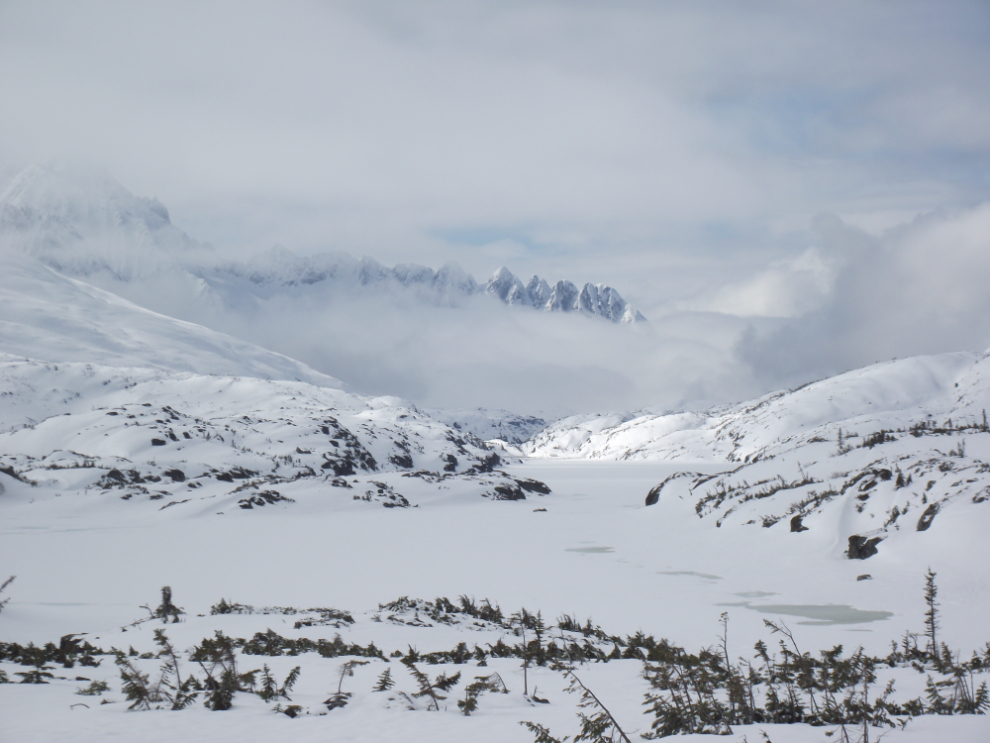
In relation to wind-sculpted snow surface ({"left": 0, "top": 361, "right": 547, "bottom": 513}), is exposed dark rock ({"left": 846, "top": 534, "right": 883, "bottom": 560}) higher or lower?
lower

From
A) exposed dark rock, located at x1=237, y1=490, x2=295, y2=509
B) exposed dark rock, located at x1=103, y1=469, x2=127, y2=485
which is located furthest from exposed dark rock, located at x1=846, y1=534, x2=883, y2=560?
Result: exposed dark rock, located at x1=103, y1=469, x2=127, y2=485

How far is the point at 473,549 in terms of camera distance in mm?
24266

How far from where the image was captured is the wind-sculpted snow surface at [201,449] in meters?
44.4

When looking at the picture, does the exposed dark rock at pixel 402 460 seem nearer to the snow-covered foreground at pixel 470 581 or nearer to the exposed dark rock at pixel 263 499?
the snow-covered foreground at pixel 470 581

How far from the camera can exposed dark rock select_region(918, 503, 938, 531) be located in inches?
659

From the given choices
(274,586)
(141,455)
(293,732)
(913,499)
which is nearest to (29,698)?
(293,732)

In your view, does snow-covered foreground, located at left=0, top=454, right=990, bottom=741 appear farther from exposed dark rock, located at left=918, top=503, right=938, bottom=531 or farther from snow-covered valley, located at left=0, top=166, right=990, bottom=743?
exposed dark rock, located at left=918, top=503, right=938, bottom=531

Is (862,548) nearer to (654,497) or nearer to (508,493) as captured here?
(654,497)

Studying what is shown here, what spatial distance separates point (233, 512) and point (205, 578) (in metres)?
20.7

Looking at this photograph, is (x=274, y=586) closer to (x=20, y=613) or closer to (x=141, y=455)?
(x=20, y=613)

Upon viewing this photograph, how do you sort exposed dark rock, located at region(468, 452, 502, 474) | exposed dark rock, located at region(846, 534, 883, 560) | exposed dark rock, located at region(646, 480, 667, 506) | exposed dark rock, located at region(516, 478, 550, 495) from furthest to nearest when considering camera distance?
1. exposed dark rock, located at region(468, 452, 502, 474)
2. exposed dark rock, located at region(516, 478, 550, 495)
3. exposed dark rock, located at region(646, 480, 667, 506)
4. exposed dark rock, located at region(846, 534, 883, 560)

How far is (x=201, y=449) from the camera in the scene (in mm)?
68500

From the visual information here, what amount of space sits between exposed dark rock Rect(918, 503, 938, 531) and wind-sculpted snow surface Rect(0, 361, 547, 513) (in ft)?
109

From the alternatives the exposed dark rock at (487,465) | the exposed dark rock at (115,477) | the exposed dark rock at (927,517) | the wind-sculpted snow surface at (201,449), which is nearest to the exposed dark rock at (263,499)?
the wind-sculpted snow surface at (201,449)
